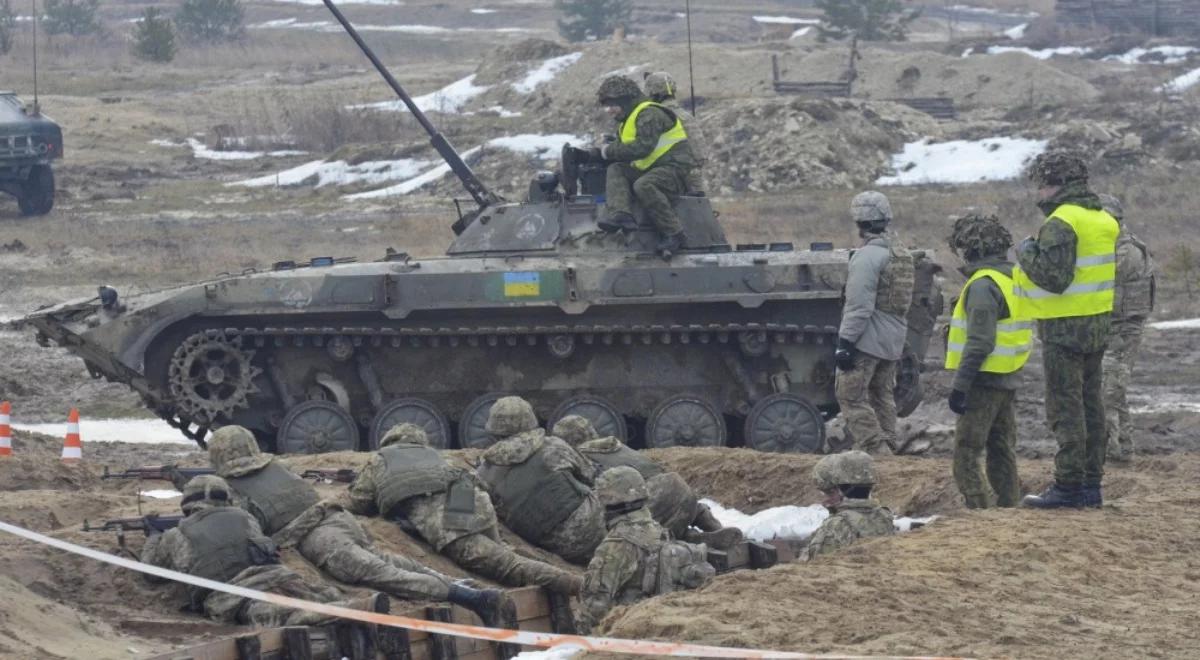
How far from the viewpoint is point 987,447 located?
42.5 feet

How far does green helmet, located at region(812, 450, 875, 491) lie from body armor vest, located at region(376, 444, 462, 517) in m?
2.21

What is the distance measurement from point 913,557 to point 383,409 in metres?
7.84

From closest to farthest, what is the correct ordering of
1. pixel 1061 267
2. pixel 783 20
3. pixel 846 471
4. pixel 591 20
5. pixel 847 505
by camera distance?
pixel 846 471
pixel 847 505
pixel 1061 267
pixel 591 20
pixel 783 20

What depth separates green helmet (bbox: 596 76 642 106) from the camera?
1723 cm

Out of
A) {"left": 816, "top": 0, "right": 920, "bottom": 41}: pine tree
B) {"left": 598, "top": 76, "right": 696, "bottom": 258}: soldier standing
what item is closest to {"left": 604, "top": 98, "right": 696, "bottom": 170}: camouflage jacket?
{"left": 598, "top": 76, "right": 696, "bottom": 258}: soldier standing

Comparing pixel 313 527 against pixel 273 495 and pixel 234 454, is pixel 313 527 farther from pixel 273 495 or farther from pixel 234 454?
pixel 234 454

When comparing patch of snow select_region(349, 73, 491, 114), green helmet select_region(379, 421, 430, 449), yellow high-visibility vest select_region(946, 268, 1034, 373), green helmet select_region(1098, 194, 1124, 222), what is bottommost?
green helmet select_region(379, 421, 430, 449)

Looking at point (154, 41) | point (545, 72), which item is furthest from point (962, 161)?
point (154, 41)

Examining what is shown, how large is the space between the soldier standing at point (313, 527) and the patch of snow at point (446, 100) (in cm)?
3758

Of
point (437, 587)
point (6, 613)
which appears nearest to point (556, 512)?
point (437, 587)

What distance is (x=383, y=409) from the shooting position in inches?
696

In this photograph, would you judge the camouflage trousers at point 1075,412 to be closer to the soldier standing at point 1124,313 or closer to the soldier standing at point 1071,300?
the soldier standing at point 1071,300

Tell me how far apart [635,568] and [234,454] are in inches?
101

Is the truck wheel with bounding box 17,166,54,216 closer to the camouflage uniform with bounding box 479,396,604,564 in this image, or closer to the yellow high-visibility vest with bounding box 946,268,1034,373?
the camouflage uniform with bounding box 479,396,604,564
